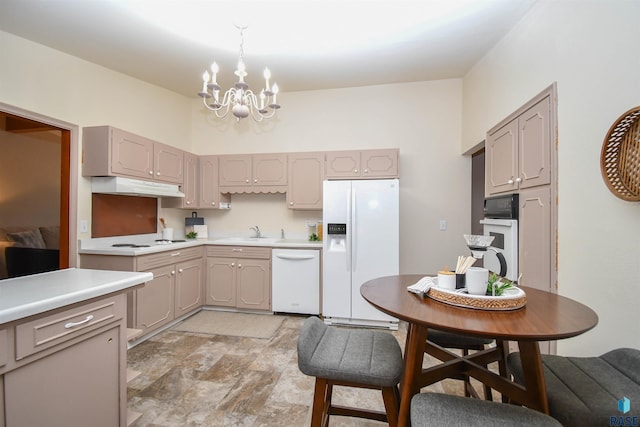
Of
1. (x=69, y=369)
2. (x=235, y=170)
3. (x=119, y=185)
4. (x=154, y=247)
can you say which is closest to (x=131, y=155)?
(x=119, y=185)

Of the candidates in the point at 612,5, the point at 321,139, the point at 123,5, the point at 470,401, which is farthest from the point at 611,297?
the point at 123,5

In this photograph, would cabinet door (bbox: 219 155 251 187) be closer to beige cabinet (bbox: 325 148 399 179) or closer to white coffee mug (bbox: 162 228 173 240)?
white coffee mug (bbox: 162 228 173 240)

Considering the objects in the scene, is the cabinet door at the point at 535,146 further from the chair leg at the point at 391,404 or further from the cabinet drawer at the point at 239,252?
the cabinet drawer at the point at 239,252

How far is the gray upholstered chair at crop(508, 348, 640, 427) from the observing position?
854 mm

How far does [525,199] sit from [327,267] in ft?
6.24

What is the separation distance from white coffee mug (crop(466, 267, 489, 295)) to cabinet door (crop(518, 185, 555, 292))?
3.01 ft

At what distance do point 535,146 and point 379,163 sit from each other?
1.59 m

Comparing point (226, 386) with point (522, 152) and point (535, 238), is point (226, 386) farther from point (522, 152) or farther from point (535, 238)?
point (522, 152)

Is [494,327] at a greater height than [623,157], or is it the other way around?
[623,157]

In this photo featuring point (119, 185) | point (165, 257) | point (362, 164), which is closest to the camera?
point (119, 185)

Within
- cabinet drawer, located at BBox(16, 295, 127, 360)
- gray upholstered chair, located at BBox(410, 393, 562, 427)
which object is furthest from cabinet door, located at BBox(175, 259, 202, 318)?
gray upholstered chair, located at BBox(410, 393, 562, 427)

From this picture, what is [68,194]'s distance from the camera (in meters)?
2.47

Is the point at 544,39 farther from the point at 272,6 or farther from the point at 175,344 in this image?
the point at 175,344

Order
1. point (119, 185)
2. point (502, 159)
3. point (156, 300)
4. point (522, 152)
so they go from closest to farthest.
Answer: point (522, 152)
point (502, 159)
point (119, 185)
point (156, 300)
